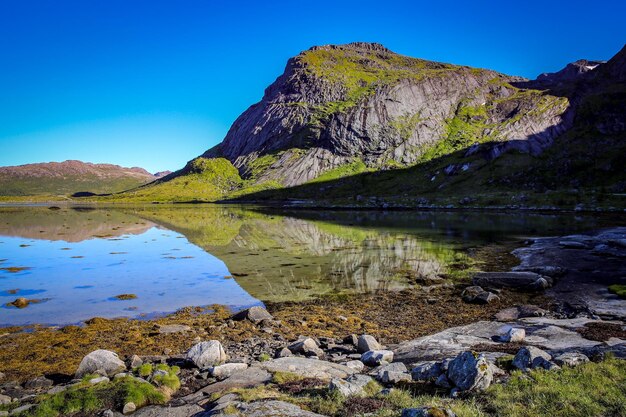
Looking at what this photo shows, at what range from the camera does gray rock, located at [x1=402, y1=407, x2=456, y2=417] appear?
856 cm

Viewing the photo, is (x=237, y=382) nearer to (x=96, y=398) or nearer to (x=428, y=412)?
(x=96, y=398)

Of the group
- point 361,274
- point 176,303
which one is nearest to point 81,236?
point 176,303

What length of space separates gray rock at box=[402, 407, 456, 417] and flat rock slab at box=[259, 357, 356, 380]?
176 inches

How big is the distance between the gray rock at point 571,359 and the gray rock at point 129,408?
1314 cm

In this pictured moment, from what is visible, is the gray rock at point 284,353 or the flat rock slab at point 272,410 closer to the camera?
the flat rock slab at point 272,410

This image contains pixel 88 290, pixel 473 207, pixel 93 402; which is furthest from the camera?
pixel 473 207

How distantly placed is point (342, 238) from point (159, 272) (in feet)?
101

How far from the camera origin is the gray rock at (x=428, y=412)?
856cm

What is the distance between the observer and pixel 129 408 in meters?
11.0

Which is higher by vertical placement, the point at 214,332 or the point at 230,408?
the point at 230,408

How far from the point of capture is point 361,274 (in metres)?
35.5

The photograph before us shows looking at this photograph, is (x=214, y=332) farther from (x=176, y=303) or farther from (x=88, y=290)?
(x=88, y=290)

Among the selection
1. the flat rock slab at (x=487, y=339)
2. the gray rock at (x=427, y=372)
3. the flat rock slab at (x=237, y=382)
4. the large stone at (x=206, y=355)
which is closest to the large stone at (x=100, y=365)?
the large stone at (x=206, y=355)

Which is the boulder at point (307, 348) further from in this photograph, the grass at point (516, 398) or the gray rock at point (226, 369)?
the grass at point (516, 398)
